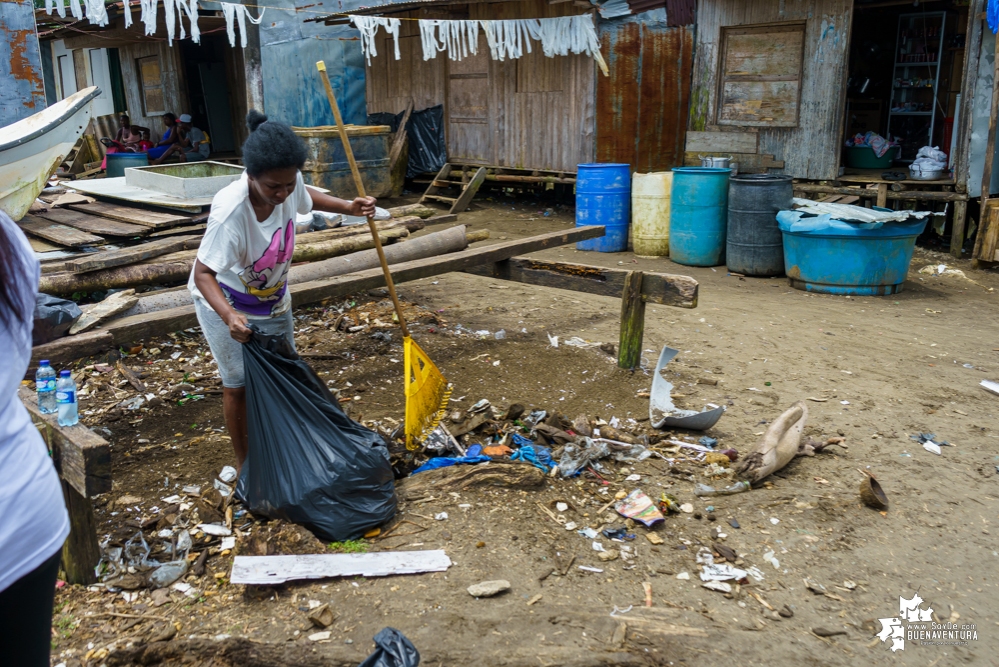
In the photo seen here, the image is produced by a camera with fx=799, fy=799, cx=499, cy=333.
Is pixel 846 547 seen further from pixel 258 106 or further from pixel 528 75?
pixel 528 75

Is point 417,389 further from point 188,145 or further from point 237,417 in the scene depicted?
point 188,145

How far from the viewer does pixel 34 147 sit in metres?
6.67

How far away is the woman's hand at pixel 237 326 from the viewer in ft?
10.5

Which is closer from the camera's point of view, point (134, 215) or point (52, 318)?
point (52, 318)

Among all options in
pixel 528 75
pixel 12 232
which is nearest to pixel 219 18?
pixel 528 75

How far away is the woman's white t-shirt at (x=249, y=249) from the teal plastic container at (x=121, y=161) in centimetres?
1127

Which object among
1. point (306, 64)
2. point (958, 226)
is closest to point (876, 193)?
point (958, 226)

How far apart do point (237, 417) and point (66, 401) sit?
87 cm

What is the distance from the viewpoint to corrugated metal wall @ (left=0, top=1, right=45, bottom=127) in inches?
307

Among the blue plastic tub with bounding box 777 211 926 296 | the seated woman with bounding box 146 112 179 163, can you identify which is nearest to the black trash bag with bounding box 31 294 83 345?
the blue plastic tub with bounding box 777 211 926 296

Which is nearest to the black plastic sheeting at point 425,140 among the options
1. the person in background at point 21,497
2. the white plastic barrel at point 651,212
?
the white plastic barrel at point 651,212

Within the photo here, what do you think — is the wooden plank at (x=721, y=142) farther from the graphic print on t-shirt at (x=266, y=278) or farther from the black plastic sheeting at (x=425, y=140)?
the graphic print on t-shirt at (x=266, y=278)

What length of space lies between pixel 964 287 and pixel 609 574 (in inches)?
256

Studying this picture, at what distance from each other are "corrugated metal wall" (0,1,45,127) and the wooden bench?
6141mm
